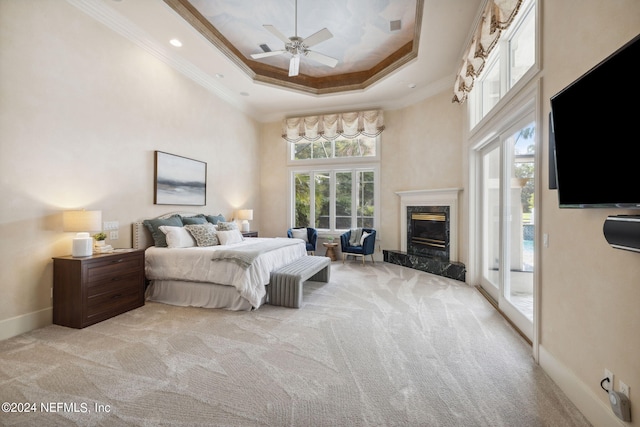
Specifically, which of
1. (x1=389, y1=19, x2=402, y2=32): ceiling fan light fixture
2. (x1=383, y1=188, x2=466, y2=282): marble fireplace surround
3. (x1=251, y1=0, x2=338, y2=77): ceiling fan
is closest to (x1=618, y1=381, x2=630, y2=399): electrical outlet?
(x1=383, y1=188, x2=466, y2=282): marble fireplace surround

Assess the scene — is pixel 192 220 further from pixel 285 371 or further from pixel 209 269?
pixel 285 371

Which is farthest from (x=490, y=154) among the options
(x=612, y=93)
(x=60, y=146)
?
(x=60, y=146)

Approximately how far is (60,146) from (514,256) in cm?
507

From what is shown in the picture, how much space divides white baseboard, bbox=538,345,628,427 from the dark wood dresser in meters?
4.08

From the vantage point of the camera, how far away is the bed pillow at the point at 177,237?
3920mm

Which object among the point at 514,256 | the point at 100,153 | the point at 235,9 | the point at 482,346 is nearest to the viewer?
the point at 482,346

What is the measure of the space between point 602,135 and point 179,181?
5.00 m

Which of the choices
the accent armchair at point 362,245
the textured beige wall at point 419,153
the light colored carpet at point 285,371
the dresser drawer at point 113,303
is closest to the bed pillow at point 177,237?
the dresser drawer at point 113,303

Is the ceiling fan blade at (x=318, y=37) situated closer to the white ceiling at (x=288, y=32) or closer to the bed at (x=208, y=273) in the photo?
the white ceiling at (x=288, y=32)

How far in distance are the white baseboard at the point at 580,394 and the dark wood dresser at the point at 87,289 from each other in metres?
4.08

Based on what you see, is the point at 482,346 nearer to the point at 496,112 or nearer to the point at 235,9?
the point at 496,112

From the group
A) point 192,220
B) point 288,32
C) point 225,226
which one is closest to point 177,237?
point 192,220

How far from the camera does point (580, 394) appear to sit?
67.3 inches

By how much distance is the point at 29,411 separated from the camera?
168 cm
